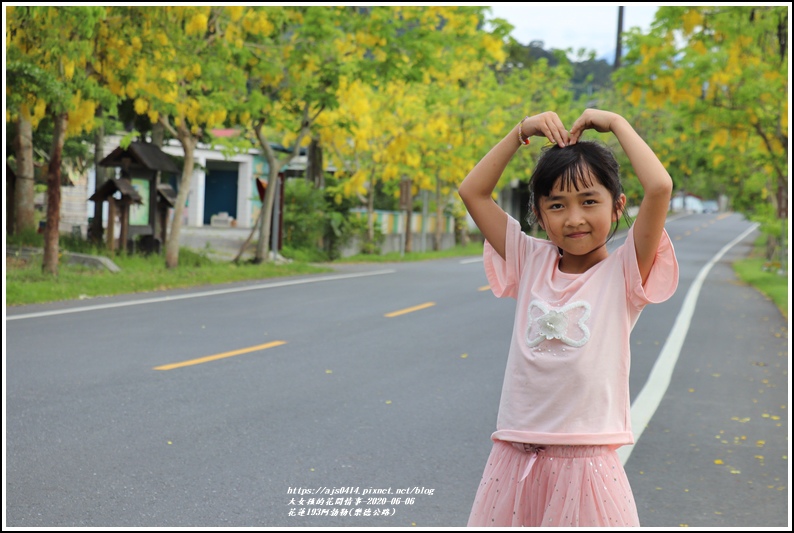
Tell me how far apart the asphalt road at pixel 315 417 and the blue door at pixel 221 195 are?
3181cm

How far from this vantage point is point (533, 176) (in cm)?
284

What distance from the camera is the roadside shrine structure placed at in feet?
73.1

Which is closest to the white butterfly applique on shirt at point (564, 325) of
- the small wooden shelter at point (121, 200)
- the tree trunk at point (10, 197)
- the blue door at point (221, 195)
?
the small wooden shelter at point (121, 200)

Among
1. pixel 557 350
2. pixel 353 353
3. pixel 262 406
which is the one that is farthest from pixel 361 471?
pixel 353 353

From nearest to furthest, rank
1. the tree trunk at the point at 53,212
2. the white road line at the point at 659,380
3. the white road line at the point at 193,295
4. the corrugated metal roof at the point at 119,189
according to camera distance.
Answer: the white road line at the point at 659,380
the white road line at the point at 193,295
the tree trunk at the point at 53,212
the corrugated metal roof at the point at 119,189

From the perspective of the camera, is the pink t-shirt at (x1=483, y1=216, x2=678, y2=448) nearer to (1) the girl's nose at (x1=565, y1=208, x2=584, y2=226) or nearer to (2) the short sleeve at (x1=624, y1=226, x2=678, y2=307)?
(2) the short sleeve at (x1=624, y1=226, x2=678, y2=307)

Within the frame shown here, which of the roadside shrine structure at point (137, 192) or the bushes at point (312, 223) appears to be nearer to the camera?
the roadside shrine structure at point (137, 192)

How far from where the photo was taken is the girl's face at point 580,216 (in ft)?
8.93

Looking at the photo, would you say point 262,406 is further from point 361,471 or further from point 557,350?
point 557,350

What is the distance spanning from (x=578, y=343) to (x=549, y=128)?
59 centimetres

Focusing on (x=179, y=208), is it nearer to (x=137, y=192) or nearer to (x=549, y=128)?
(x=137, y=192)

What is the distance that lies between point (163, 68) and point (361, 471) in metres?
12.3

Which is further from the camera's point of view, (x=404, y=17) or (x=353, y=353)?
(x=404, y=17)

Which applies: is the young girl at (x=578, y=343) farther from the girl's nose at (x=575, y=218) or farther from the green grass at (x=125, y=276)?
the green grass at (x=125, y=276)
